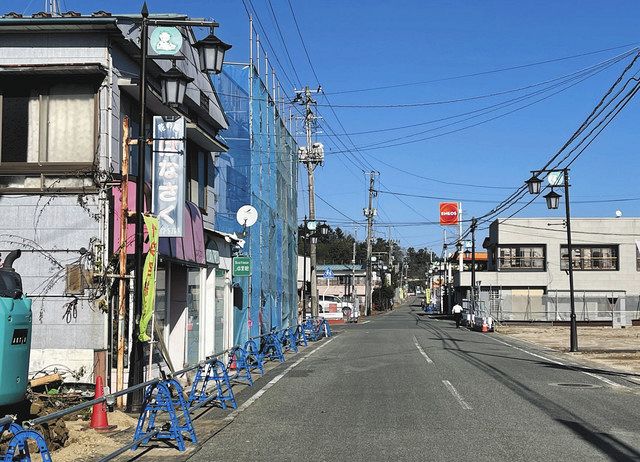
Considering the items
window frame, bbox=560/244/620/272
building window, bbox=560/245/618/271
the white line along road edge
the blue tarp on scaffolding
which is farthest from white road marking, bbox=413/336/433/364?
building window, bbox=560/245/618/271

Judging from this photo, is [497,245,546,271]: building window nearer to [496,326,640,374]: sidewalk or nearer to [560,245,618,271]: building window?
[560,245,618,271]: building window

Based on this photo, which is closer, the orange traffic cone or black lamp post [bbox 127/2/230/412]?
the orange traffic cone

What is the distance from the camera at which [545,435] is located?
32.8 ft

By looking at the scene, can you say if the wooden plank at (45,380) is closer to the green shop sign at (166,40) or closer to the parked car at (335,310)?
the green shop sign at (166,40)

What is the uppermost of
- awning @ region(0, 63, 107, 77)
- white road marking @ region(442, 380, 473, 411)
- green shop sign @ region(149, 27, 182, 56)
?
green shop sign @ region(149, 27, 182, 56)

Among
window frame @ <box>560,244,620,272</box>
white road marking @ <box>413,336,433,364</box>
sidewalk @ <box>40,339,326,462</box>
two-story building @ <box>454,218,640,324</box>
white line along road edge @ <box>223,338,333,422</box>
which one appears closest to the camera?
sidewalk @ <box>40,339,326,462</box>

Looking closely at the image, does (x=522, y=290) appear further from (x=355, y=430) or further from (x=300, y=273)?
(x=355, y=430)

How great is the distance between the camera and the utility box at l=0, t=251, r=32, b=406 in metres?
8.42

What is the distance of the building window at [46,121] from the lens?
43.9 ft

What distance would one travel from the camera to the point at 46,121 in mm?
13477

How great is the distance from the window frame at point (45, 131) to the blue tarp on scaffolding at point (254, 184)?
11539 mm

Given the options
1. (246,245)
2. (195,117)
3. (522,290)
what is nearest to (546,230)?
(522,290)

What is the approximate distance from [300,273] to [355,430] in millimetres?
55825

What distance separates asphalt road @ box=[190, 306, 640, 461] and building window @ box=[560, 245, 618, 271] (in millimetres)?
44038
